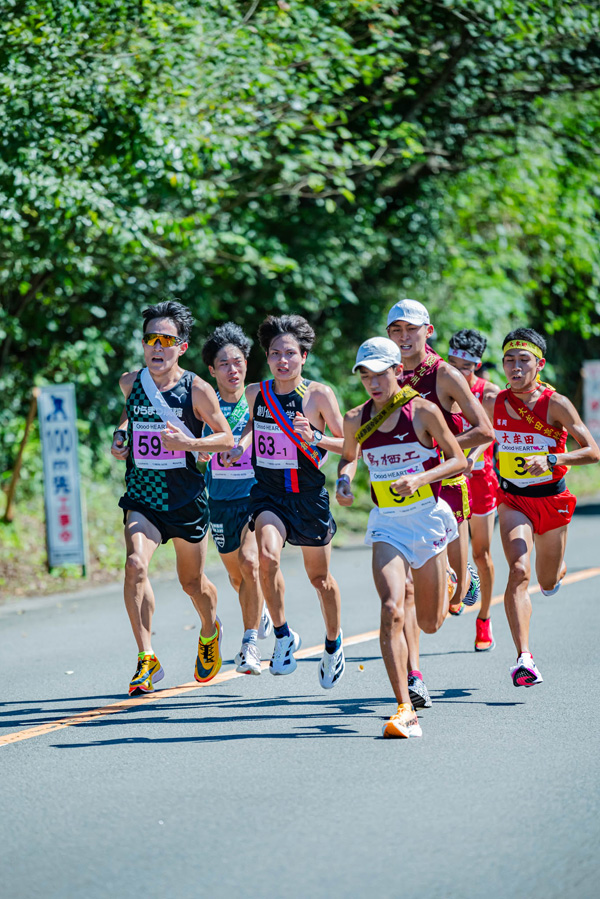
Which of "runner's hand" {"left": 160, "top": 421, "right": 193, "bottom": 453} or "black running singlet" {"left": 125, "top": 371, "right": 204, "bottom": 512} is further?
"black running singlet" {"left": 125, "top": 371, "right": 204, "bottom": 512}

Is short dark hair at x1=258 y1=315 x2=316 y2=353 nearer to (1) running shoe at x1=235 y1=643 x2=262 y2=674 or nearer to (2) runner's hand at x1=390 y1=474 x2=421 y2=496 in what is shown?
(2) runner's hand at x1=390 y1=474 x2=421 y2=496

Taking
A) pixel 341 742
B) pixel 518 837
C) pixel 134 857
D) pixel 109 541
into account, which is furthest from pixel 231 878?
pixel 109 541

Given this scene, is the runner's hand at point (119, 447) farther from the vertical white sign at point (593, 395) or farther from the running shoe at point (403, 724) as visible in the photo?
the vertical white sign at point (593, 395)

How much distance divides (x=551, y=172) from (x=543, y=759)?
1617 centimetres

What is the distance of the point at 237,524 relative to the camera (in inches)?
291

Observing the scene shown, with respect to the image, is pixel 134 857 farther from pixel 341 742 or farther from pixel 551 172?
pixel 551 172

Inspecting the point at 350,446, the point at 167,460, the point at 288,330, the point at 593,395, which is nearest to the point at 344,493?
the point at 350,446

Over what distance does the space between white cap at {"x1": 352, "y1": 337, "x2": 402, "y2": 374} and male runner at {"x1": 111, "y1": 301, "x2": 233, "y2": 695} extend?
1273mm

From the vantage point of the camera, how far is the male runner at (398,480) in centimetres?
552

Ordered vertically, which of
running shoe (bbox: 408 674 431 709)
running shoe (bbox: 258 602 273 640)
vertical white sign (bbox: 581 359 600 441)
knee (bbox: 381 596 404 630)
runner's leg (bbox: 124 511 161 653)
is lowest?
vertical white sign (bbox: 581 359 600 441)

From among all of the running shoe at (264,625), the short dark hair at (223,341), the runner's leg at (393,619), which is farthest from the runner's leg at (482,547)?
the runner's leg at (393,619)

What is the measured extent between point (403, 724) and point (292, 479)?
1.77 meters

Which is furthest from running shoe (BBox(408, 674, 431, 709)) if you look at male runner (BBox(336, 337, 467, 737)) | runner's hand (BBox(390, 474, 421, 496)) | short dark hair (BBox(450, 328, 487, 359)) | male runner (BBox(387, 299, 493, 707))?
short dark hair (BBox(450, 328, 487, 359))

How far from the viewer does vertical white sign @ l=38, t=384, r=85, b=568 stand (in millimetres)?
11891
